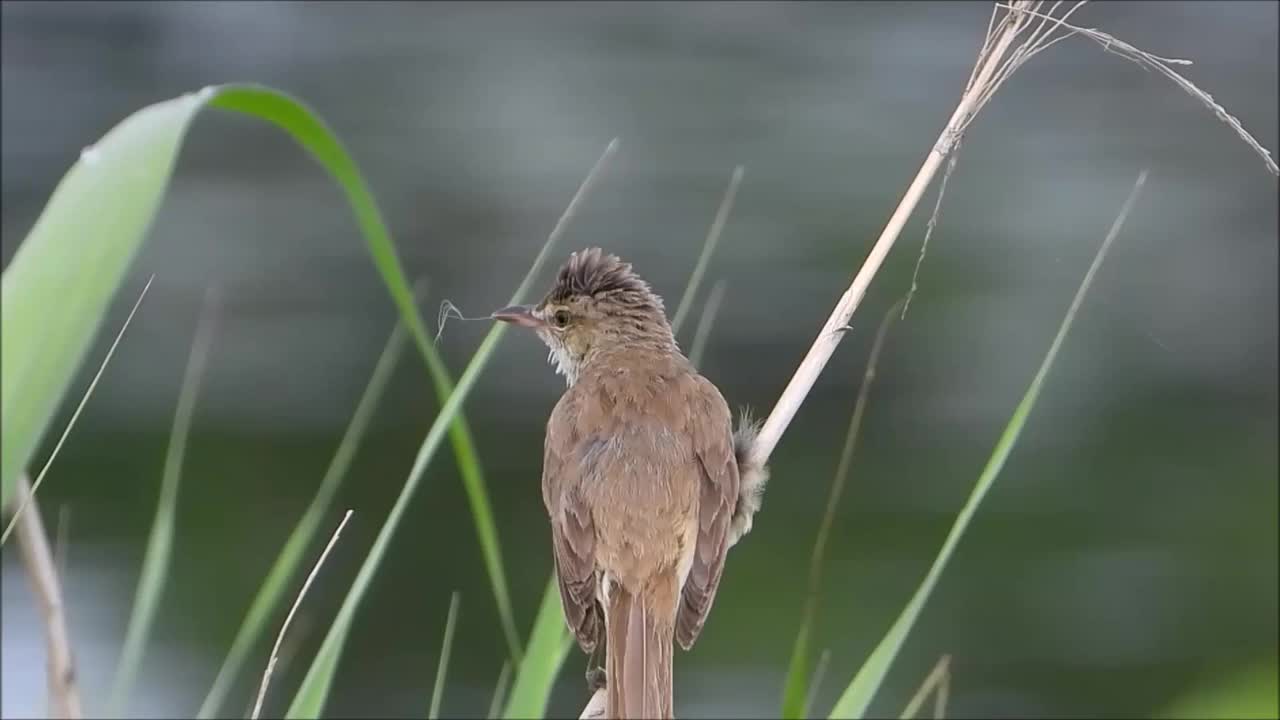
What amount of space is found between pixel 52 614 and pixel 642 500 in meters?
1.53

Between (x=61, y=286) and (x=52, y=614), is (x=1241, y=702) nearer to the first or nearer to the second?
(x=52, y=614)

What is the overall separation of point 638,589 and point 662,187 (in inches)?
298

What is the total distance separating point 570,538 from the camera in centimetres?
400

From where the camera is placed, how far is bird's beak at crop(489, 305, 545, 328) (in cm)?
409

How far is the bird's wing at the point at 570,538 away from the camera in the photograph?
12.2 feet

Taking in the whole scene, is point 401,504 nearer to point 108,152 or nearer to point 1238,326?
point 108,152

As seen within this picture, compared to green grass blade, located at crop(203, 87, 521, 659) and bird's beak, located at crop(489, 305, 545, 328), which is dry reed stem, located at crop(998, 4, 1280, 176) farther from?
bird's beak, located at crop(489, 305, 545, 328)

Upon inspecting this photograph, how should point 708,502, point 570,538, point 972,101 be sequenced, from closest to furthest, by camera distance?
point 972,101
point 570,538
point 708,502

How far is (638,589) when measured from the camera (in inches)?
154

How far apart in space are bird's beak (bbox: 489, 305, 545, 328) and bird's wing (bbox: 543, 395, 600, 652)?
0.74ft

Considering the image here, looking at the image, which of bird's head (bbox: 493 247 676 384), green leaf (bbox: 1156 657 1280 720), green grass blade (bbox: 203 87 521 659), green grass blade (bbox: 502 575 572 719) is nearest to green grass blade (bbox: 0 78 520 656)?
green grass blade (bbox: 203 87 521 659)

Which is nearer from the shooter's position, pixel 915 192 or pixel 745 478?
pixel 915 192

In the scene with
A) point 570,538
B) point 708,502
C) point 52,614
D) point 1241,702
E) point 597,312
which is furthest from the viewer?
point 597,312

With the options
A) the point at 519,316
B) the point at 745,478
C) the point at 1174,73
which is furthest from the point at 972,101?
the point at 519,316
